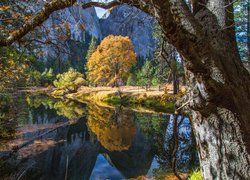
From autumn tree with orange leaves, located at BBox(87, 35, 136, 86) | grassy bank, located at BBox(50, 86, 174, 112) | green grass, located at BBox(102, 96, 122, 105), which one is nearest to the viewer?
grassy bank, located at BBox(50, 86, 174, 112)

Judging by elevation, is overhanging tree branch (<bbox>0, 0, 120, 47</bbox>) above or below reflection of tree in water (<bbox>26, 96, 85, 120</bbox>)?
above

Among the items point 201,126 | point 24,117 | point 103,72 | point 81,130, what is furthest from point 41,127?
point 103,72

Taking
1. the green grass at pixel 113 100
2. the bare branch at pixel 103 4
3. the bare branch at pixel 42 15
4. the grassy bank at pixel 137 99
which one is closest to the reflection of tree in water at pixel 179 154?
the bare branch at pixel 103 4

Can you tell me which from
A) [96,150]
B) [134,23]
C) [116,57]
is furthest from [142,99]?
[134,23]

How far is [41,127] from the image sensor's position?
58.8 feet

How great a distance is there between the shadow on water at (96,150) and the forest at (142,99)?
0.06 meters

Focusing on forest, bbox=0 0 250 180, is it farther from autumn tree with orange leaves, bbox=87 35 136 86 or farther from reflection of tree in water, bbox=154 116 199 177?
autumn tree with orange leaves, bbox=87 35 136 86

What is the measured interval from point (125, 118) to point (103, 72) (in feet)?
66.7

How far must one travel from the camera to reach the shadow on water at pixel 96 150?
10195mm

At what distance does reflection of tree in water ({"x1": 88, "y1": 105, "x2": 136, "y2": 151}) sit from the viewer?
14266mm

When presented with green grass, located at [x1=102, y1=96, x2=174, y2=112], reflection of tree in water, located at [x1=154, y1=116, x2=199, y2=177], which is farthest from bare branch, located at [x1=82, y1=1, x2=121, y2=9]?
green grass, located at [x1=102, y1=96, x2=174, y2=112]

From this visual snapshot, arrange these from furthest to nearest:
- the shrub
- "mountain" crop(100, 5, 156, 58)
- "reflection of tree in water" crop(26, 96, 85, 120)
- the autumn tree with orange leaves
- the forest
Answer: the shrub < the autumn tree with orange leaves < "reflection of tree in water" crop(26, 96, 85, 120) < "mountain" crop(100, 5, 156, 58) < the forest

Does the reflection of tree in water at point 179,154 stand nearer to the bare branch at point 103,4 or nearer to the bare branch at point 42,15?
the bare branch at point 103,4

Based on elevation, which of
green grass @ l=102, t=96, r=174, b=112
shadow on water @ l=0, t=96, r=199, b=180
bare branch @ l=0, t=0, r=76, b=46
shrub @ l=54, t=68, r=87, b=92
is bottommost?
shadow on water @ l=0, t=96, r=199, b=180
